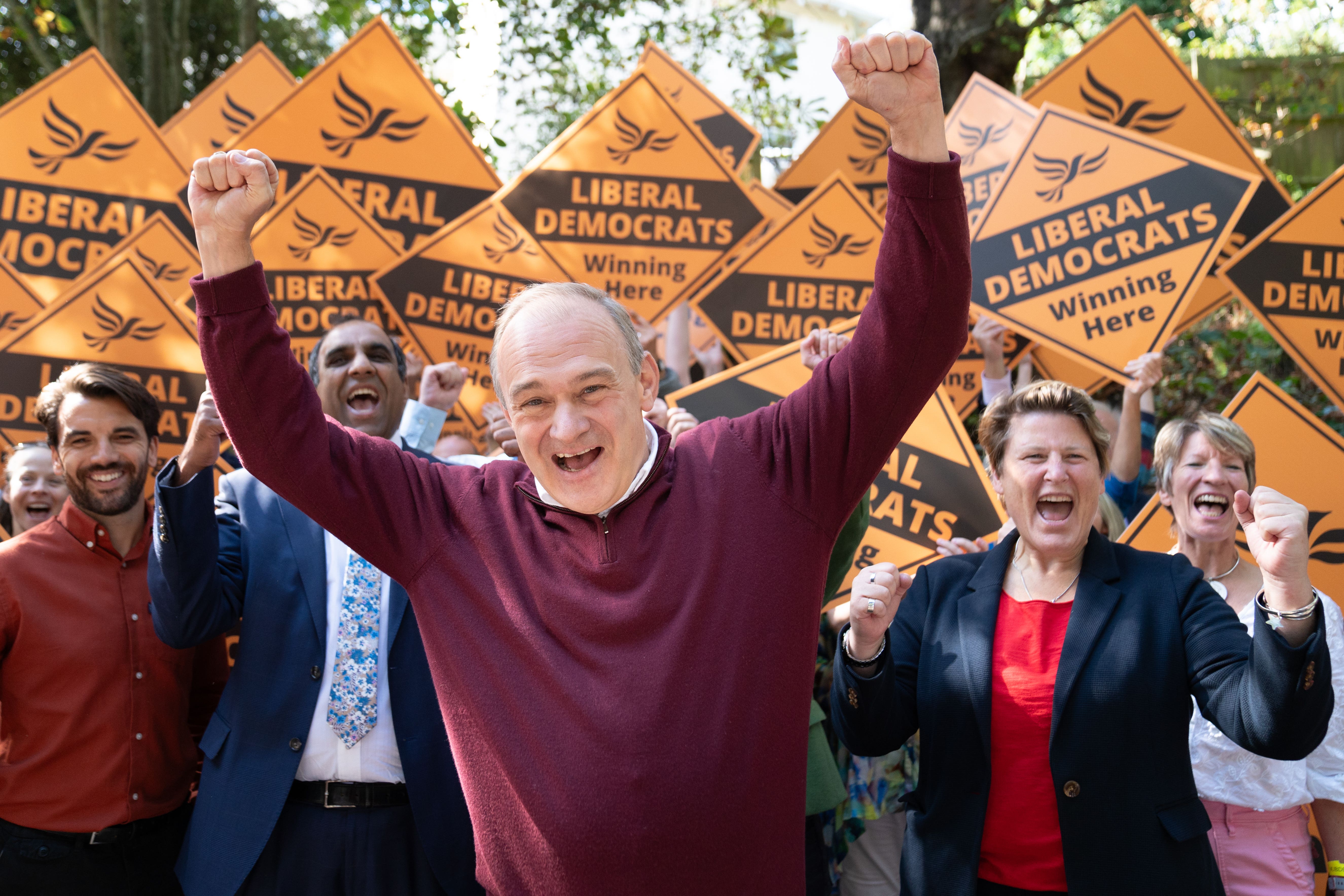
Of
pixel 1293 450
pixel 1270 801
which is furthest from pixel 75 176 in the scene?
pixel 1270 801

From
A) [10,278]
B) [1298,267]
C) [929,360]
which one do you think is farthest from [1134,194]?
[10,278]

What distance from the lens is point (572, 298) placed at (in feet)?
5.67

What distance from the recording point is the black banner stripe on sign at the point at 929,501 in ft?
11.2

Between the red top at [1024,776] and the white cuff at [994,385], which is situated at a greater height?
the white cuff at [994,385]

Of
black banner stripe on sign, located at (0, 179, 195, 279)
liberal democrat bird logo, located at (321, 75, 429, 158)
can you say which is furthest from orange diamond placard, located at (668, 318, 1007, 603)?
black banner stripe on sign, located at (0, 179, 195, 279)

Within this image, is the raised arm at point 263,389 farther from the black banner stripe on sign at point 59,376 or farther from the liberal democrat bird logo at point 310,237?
the liberal democrat bird logo at point 310,237

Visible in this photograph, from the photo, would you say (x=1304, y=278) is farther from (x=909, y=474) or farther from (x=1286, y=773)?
(x=1286, y=773)

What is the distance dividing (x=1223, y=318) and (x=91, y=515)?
882 cm

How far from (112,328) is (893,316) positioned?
130 inches

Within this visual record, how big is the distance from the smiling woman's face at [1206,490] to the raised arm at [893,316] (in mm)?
1831

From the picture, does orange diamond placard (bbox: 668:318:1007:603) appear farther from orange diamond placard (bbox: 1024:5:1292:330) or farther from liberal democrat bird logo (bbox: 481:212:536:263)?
orange diamond placard (bbox: 1024:5:1292:330)

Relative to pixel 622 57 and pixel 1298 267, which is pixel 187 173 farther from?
pixel 622 57

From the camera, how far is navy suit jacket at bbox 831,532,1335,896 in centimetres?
215

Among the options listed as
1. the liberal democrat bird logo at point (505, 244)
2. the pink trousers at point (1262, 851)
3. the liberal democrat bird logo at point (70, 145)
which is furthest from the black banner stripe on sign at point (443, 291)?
the pink trousers at point (1262, 851)
